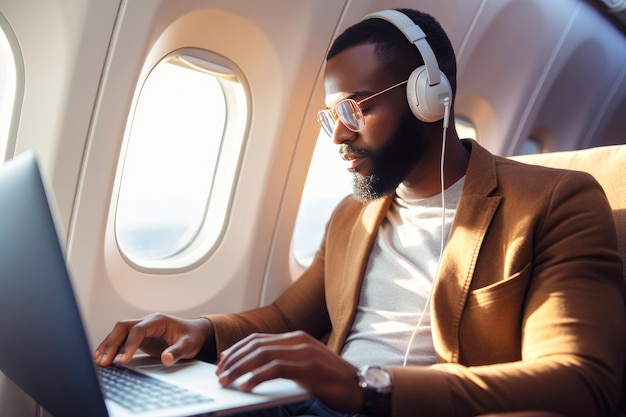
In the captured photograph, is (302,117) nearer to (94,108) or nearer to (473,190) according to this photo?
(94,108)

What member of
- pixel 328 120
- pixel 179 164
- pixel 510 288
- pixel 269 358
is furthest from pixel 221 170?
pixel 269 358

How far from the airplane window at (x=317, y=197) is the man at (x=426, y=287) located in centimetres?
103

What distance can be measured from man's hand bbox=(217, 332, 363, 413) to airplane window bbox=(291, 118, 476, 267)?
1870 mm

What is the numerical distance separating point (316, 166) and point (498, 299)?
175cm

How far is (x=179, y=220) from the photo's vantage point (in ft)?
9.02

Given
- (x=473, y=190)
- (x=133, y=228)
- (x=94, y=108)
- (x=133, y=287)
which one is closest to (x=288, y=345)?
(x=473, y=190)

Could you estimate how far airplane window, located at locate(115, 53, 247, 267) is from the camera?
2549 mm

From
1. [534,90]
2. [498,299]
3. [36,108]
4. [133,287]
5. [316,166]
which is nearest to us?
[498,299]

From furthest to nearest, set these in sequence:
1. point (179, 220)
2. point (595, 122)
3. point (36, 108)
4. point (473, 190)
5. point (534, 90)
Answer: point (595, 122) < point (534, 90) < point (179, 220) < point (36, 108) < point (473, 190)

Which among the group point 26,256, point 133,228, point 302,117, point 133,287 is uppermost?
point 302,117

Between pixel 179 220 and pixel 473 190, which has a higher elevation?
pixel 473 190

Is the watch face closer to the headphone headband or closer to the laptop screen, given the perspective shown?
the laptop screen

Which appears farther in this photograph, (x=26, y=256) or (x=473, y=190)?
(x=473, y=190)

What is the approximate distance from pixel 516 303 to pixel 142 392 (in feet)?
2.78
